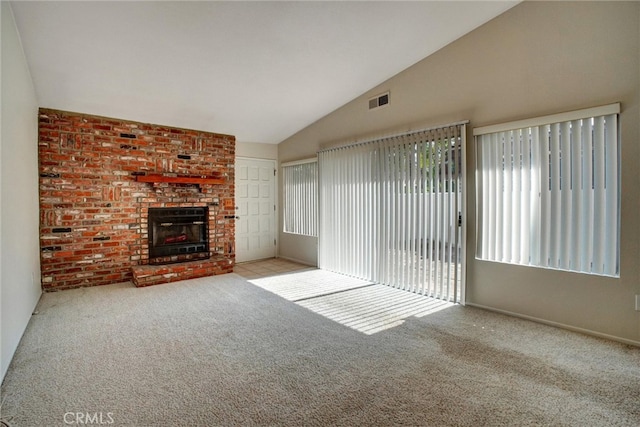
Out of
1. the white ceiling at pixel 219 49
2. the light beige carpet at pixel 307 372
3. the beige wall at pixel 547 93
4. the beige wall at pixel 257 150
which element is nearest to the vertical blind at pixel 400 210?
the beige wall at pixel 547 93

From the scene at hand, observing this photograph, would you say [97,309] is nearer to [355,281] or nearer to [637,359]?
[355,281]

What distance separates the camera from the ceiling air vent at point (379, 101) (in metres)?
4.34

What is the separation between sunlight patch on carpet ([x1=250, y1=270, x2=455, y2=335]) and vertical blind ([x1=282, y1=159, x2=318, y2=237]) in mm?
1199

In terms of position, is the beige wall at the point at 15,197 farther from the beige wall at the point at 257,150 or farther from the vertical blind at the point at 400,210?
the vertical blind at the point at 400,210

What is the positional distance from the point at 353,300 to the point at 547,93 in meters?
2.86

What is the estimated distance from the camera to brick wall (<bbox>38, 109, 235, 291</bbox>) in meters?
4.10

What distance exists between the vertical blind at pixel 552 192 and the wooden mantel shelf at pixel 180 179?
3.91 metres

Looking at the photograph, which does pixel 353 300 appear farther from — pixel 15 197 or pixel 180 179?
pixel 15 197

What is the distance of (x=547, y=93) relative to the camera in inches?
117

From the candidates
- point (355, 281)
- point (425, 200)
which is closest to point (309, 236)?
point (355, 281)

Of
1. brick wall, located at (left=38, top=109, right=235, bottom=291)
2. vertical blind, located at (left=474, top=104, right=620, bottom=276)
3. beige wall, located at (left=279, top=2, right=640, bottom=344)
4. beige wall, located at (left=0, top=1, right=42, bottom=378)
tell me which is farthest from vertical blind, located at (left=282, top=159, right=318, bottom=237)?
beige wall, located at (left=0, top=1, right=42, bottom=378)

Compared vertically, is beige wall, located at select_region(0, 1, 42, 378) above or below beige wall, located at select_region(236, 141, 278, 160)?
below

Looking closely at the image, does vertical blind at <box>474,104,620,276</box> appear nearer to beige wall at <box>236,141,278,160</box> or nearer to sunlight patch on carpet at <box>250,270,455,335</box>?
sunlight patch on carpet at <box>250,270,455,335</box>

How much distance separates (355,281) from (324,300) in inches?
39.7
